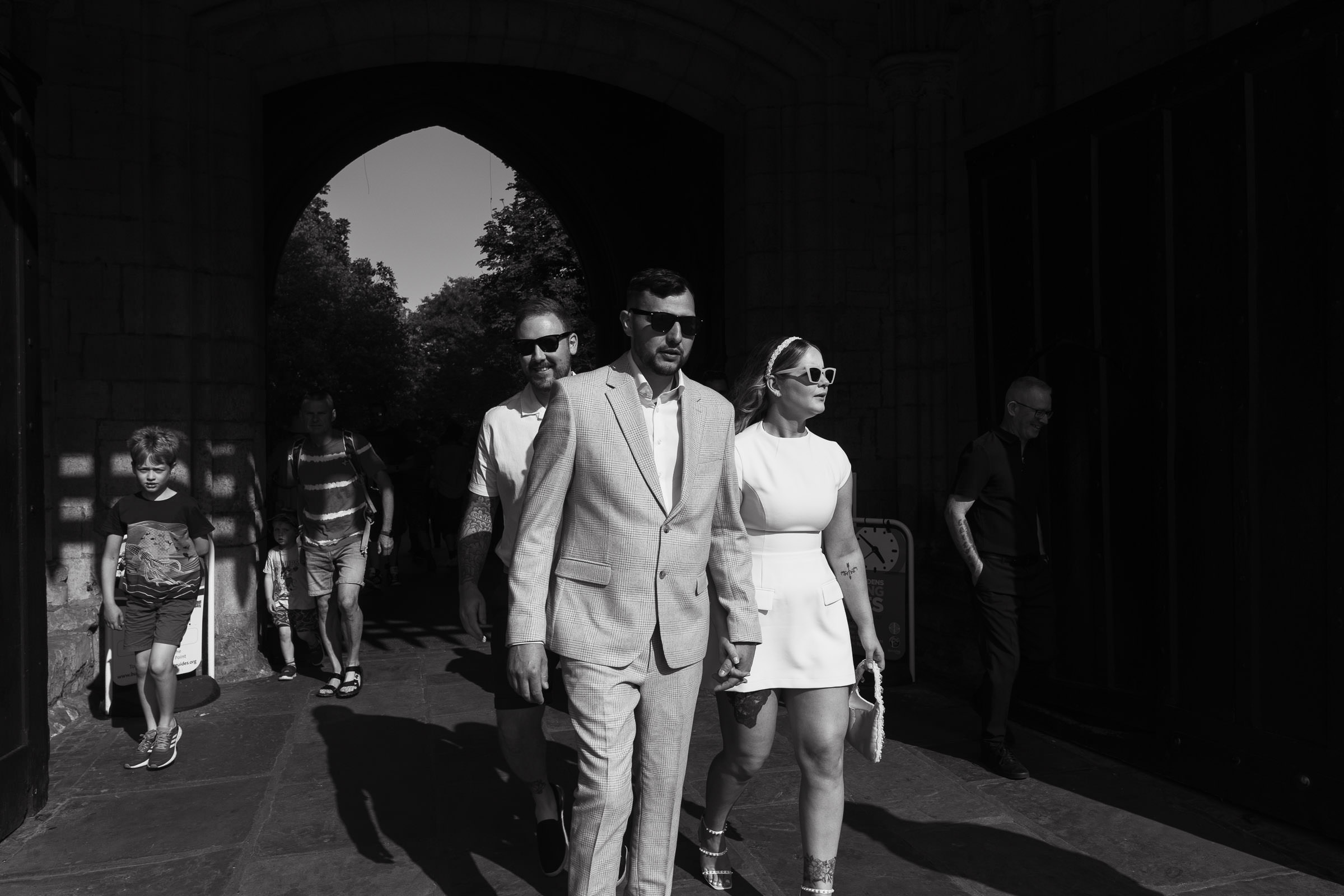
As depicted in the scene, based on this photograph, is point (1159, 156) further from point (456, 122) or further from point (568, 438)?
point (456, 122)

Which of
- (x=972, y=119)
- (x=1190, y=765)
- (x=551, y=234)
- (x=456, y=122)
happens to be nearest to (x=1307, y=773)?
(x=1190, y=765)

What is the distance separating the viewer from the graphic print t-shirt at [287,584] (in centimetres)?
668

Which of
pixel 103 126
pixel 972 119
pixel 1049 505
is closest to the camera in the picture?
pixel 1049 505

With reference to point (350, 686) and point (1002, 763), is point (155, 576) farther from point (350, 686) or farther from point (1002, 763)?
point (1002, 763)

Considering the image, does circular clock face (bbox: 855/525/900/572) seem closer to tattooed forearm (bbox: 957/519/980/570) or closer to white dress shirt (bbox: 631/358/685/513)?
tattooed forearm (bbox: 957/519/980/570)

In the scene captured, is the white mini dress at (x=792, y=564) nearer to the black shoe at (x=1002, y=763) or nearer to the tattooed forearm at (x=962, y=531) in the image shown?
the tattooed forearm at (x=962, y=531)

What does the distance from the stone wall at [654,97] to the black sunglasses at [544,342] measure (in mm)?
3502

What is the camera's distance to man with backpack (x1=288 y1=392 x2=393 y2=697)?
6.27 m

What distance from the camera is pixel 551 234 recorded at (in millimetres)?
30016

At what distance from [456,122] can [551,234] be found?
1415 cm

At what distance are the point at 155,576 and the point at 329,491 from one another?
1.51m

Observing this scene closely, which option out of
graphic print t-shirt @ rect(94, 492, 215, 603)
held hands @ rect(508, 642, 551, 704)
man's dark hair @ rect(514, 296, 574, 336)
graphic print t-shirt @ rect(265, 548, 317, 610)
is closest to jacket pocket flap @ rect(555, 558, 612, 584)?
held hands @ rect(508, 642, 551, 704)

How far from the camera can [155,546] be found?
16.1 feet

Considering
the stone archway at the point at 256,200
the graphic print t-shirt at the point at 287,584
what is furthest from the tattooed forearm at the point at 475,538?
the graphic print t-shirt at the point at 287,584
